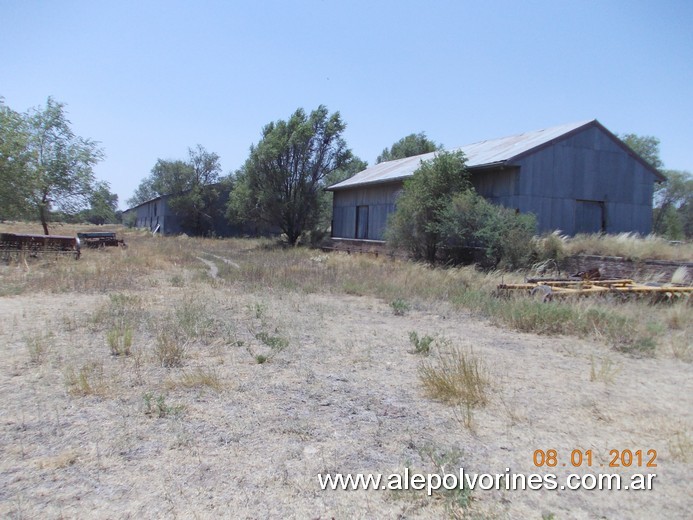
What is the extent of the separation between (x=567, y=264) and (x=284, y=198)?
808 inches

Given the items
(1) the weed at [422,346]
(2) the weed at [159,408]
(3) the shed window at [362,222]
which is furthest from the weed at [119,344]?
(3) the shed window at [362,222]

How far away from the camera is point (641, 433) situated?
3887 mm

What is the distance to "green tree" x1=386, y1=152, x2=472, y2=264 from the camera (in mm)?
17234

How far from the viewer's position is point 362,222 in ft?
84.8

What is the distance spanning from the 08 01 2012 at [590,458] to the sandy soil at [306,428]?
0.06m

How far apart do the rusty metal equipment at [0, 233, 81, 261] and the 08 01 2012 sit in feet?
58.4

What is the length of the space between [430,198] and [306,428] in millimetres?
14264

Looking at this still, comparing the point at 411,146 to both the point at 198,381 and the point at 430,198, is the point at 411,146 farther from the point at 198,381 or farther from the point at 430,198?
the point at 198,381

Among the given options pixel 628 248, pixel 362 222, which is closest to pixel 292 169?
pixel 362 222

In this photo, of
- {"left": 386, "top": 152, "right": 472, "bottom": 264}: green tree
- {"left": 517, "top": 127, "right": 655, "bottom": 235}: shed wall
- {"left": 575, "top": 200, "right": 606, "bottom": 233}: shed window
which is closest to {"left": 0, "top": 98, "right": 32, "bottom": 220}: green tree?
{"left": 386, "top": 152, "right": 472, "bottom": 264}: green tree

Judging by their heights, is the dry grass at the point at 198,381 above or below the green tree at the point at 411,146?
below

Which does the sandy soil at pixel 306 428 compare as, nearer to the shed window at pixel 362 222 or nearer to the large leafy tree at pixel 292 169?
the shed window at pixel 362 222

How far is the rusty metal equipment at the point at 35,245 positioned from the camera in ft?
55.9

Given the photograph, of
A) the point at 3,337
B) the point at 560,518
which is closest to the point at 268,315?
the point at 3,337
